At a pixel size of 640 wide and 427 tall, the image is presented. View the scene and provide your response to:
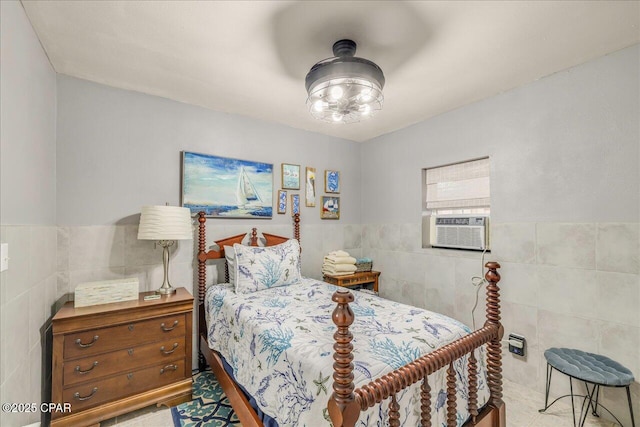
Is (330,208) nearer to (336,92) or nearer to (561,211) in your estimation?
(336,92)

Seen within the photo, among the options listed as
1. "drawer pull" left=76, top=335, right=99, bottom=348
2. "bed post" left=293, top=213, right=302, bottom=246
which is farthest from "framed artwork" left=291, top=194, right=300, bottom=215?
"drawer pull" left=76, top=335, right=99, bottom=348

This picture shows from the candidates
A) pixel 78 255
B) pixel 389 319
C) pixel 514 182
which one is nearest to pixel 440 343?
pixel 389 319

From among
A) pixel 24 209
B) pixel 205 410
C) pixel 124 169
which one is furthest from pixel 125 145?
pixel 205 410

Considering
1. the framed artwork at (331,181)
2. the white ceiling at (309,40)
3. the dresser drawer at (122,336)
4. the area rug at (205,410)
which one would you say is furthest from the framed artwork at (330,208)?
the area rug at (205,410)

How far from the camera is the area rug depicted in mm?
1935

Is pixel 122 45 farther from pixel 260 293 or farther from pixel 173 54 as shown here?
pixel 260 293

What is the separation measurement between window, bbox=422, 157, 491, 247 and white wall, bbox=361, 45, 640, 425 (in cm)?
12

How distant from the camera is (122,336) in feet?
6.44

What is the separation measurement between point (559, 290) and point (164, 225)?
9.86ft

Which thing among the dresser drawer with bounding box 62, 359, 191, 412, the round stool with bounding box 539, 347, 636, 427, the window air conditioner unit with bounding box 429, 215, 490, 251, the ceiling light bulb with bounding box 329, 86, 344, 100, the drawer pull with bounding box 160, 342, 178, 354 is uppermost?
the ceiling light bulb with bounding box 329, 86, 344, 100

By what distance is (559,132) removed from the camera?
2.17 meters

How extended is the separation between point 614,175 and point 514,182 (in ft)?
1.95

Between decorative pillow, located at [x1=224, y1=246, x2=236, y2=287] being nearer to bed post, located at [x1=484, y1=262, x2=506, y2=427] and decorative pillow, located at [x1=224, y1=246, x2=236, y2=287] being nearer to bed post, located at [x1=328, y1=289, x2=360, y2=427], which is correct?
bed post, located at [x1=328, y1=289, x2=360, y2=427]

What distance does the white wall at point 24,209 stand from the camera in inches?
52.1
